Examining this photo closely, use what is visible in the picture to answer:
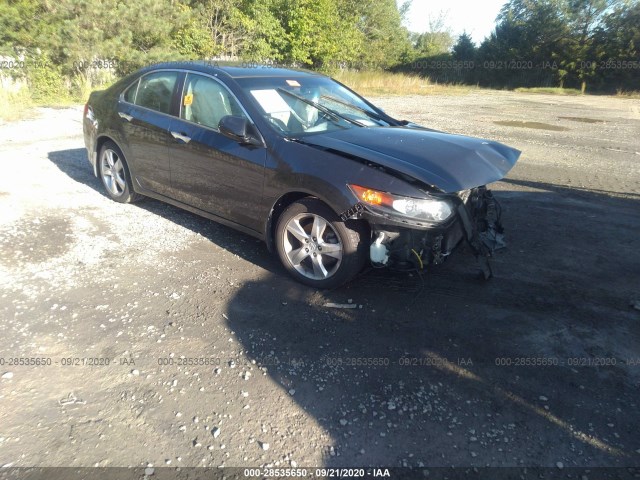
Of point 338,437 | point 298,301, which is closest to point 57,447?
point 338,437

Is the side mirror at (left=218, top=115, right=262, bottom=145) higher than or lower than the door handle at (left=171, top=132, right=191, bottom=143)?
higher

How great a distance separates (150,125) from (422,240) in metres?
3.25

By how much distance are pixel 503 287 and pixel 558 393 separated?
1.35 metres

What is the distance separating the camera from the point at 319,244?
3.95m

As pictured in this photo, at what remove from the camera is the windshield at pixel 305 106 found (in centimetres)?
437

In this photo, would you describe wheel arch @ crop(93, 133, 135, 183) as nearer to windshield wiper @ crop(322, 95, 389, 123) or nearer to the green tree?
windshield wiper @ crop(322, 95, 389, 123)

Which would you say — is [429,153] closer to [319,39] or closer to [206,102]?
[206,102]

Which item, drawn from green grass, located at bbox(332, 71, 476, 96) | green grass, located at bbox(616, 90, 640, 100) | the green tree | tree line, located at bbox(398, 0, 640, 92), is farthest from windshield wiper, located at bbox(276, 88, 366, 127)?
the green tree

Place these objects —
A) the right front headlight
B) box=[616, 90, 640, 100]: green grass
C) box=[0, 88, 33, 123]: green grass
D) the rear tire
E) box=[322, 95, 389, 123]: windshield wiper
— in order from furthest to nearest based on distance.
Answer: box=[616, 90, 640, 100]: green grass, box=[0, 88, 33, 123]: green grass, the rear tire, box=[322, 95, 389, 123]: windshield wiper, the right front headlight

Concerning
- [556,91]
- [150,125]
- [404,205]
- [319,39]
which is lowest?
[556,91]

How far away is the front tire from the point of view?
3.76 metres

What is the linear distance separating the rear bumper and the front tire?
157 mm

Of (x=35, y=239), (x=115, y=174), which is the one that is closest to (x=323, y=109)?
(x=115, y=174)

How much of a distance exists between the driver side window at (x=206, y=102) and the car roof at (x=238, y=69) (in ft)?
0.42
